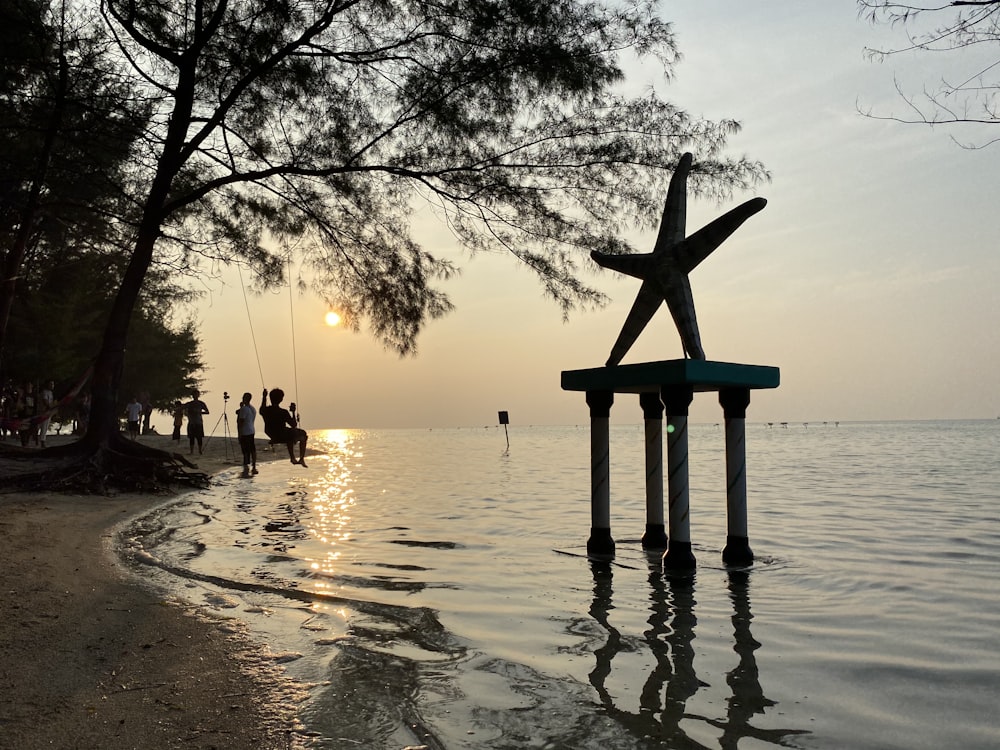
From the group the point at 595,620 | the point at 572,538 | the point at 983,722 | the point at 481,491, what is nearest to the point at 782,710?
the point at 983,722

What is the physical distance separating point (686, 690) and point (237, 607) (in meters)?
3.53

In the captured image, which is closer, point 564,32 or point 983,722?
point 983,722

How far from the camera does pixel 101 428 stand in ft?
47.5

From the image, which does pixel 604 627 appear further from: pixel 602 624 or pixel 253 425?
pixel 253 425

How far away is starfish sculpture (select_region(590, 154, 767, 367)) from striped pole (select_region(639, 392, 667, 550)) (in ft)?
3.52

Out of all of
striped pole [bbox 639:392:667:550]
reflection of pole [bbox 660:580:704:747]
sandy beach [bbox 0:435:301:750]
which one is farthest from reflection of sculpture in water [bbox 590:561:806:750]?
striped pole [bbox 639:392:667:550]

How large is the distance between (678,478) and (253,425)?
16.0 meters

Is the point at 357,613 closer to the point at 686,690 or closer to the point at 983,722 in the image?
the point at 686,690

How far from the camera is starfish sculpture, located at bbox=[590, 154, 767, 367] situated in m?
8.55

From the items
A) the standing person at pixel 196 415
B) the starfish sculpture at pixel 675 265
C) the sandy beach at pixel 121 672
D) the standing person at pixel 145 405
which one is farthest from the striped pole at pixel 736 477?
the standing person at pixel 145 405

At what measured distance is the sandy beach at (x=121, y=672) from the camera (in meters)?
Result: 3.55

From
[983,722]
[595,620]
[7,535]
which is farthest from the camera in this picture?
[7,535]

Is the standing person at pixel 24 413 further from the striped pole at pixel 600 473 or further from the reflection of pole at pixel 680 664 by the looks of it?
the reflection of pole at pixel 680 664

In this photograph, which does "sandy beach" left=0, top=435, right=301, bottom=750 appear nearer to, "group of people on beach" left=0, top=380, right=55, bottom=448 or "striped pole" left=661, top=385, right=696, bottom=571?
"striped pole" left=661, top=385, right=696, bottom=571
